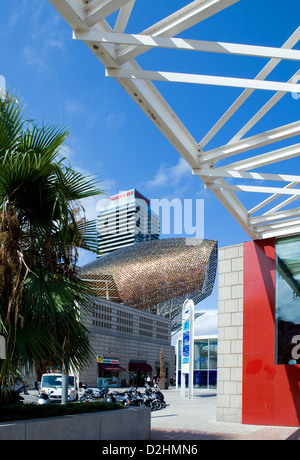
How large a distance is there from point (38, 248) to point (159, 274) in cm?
8004

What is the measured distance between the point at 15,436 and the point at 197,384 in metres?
38.1

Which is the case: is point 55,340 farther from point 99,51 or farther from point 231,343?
point 231,343

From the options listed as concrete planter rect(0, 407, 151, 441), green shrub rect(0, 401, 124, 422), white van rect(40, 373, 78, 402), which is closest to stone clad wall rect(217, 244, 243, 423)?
concrete planter rect(0, 407, 151, 441)

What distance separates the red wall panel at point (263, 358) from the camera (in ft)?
37.3

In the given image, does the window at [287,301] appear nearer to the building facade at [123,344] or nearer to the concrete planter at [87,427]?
the concrete planter at [87,427]

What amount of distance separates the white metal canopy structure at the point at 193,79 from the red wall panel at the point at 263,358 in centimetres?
229

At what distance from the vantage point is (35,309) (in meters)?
6.52

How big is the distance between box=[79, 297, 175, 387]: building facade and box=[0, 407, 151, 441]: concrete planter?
46970mm

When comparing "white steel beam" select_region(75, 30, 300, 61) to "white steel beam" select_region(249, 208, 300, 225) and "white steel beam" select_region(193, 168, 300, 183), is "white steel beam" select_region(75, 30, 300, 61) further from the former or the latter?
"white steel beam" select_region(249, 208, 300, 225)

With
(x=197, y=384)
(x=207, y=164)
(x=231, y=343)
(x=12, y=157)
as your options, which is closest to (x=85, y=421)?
(x=12, y=157)

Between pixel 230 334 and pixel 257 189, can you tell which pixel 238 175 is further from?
pixel 230 334

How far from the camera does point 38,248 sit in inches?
292

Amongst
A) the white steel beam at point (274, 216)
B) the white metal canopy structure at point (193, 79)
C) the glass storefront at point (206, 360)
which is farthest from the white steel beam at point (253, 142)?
the glass storefront at point (206, 360)

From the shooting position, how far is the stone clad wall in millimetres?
12492
